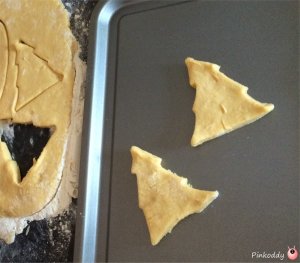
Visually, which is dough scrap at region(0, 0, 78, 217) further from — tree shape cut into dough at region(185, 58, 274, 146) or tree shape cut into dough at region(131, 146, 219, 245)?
tree shape cut into dough at region(185, 58, 274, 146)

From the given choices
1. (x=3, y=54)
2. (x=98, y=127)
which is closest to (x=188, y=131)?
(x=98, y=127)

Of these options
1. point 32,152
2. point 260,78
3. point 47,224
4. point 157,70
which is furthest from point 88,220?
point 260,78

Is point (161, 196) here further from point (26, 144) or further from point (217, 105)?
point (26, 144)

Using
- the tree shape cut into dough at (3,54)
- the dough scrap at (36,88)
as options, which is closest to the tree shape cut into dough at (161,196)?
the dough scrap at (36,88)

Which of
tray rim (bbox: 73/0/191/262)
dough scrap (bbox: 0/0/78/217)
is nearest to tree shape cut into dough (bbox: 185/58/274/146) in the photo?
tray rim (bbox: 73/0/191/262)

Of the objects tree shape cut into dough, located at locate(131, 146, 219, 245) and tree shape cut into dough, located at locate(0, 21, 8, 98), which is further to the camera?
tree shape cut into dough, located at locate(0, 21, 8, 98)
